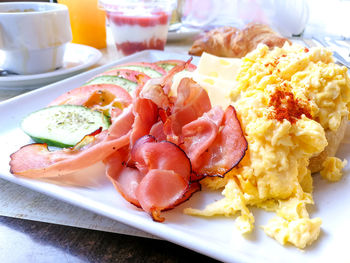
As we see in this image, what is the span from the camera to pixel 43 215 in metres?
1.25

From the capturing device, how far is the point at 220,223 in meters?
1.12

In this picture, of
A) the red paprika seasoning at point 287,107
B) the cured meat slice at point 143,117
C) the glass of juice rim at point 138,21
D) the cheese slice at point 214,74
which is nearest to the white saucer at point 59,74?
the glass of juice rim at point 138,21

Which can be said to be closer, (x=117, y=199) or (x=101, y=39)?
(x=117, y=199)

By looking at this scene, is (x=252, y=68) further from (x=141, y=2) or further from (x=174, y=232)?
(x=141, y=2)

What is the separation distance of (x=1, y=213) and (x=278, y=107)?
120 centimetres

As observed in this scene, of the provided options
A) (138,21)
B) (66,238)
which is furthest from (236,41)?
(66,238)

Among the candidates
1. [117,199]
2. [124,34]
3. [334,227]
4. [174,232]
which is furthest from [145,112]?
[124,34]

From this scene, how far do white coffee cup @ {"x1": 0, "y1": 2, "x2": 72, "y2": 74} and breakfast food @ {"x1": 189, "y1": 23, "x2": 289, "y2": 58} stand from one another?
1568 millimetres

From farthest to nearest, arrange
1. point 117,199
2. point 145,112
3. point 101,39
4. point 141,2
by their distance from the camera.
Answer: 1. point 101,39
2. point 141,2
3. point 145,112
4. point 117,199

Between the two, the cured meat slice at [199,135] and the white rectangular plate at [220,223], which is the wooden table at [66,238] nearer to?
the white rectangular plate at [220,223]

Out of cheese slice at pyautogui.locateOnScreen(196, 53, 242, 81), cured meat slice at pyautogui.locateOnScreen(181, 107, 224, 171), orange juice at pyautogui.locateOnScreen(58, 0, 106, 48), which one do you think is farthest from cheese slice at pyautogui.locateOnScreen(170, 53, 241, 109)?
orange juice at pyautogui.locateOnScreen(58, 0, 106, 48)

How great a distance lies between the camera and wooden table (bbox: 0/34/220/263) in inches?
43.1

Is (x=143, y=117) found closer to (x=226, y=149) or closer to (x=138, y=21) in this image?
(x=226, y=149)

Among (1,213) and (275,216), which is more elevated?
(275,216)
